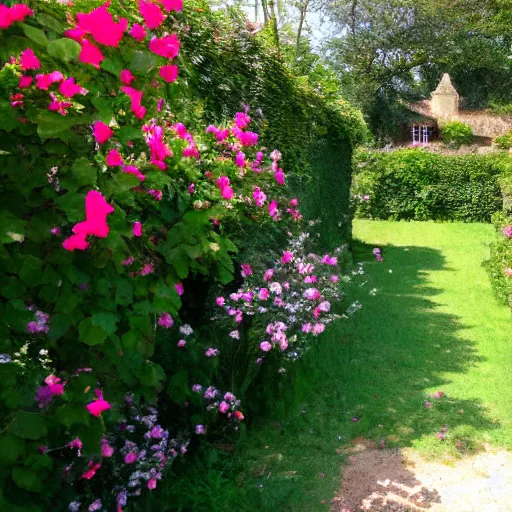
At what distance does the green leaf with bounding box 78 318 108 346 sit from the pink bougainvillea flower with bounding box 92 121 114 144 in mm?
691

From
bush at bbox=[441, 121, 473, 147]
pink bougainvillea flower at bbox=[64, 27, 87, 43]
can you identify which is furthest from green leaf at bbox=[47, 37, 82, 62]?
bush at bbox=[441, 121, 473, 147]

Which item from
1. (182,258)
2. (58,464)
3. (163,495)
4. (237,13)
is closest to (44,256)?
(182,258)

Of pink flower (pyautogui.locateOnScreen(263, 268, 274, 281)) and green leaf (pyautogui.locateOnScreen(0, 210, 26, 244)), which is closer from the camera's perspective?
green leaf (pyautogui.locateOnScreen(0, 210, 26, 244))

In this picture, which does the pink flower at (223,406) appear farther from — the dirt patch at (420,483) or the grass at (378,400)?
the dirt patch at (420,483)

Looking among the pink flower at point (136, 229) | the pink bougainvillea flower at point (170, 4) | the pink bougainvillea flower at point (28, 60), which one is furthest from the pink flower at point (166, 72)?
the pink flower at point (136, 229)

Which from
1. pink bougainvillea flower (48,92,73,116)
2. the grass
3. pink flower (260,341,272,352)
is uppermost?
pink bougainvillea flower (48,92,73,116)

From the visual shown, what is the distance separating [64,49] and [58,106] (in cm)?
21

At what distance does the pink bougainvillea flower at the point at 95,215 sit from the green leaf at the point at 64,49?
0.49 metres

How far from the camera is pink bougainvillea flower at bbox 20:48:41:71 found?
2139 mm

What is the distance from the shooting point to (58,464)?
3.08 metres

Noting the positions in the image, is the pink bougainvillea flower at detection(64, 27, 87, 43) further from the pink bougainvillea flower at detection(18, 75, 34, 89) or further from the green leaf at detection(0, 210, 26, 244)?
the green leaf at detection(0, 210, 26, 244)

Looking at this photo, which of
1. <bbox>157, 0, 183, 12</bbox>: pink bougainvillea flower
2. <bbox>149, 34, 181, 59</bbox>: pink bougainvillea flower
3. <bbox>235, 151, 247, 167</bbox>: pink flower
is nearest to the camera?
<bbox>149, 34, 181, 59</bbox>: pink bougainvillea flower

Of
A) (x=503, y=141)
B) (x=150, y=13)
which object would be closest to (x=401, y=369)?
(x=150, y=13)

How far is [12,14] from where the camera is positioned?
2104mm
